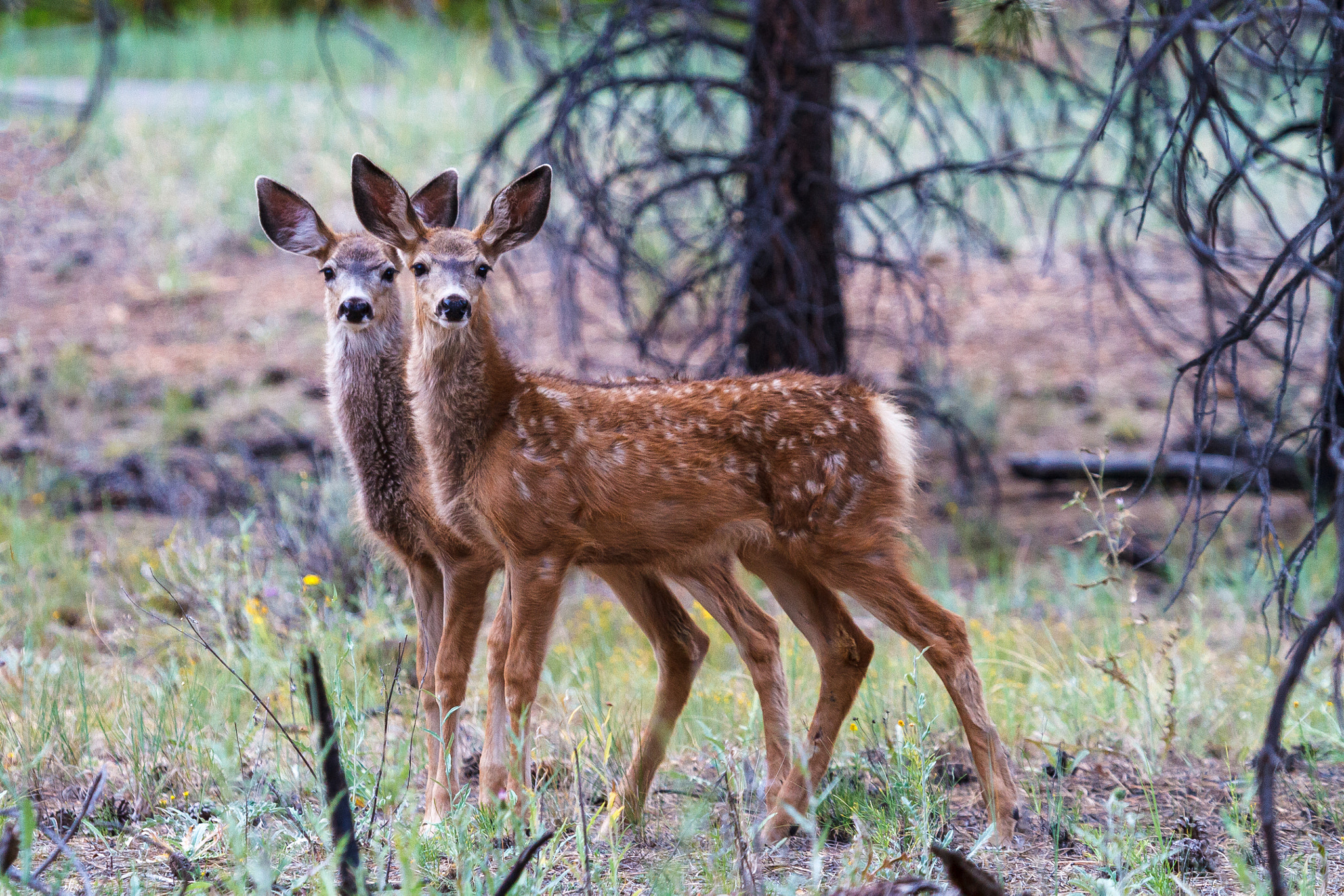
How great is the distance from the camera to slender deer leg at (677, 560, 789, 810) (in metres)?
4.76

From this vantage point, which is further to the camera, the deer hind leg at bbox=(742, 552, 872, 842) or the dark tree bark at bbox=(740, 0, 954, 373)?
the dark tree bark at bbox=(740, 0, 954, 373)

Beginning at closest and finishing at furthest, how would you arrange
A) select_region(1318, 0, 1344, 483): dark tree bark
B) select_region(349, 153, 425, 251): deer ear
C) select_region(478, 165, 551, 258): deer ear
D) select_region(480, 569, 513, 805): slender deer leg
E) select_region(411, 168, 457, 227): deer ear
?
select_region(1318, 0, 1344, 483): dark tree bark, select_region(480, 569, 513, 805): slender deer leg, select_region(349, 153, 425, 251): deer ear, select_region(478, 165, 551, 258): deer ear, select_region(411, 168, 457, 227): deer ear

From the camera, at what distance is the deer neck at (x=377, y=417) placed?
491cm

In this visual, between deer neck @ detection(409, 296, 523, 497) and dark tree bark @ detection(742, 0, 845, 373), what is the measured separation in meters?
2.69

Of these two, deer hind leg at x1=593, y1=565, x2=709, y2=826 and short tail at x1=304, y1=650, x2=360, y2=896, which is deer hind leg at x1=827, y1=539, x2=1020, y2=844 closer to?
deer hind leg at x1=593, y1=565, x2=709, y2=826

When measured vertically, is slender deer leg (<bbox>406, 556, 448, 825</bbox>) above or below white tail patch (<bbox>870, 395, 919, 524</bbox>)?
below

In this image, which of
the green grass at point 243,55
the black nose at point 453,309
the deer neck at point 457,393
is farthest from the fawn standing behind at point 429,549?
the green grass at point 243,55

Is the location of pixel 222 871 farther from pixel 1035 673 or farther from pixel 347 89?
pixel 347 89

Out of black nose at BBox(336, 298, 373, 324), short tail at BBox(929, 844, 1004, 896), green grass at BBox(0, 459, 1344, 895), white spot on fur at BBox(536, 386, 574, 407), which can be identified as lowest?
green grass at BBox(0, 459, 1344, 895)

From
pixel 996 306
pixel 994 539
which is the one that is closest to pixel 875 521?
pixel 994 539

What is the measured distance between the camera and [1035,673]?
5785mm

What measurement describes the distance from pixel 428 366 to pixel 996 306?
999 cm

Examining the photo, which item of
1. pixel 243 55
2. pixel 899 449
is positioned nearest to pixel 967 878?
pixel 899 449

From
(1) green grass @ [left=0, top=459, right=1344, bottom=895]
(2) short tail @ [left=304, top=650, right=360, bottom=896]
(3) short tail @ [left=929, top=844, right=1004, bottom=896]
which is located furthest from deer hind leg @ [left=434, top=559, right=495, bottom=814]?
(3) short tail @ [left=929, top=844, right=1004, bottom=896]
